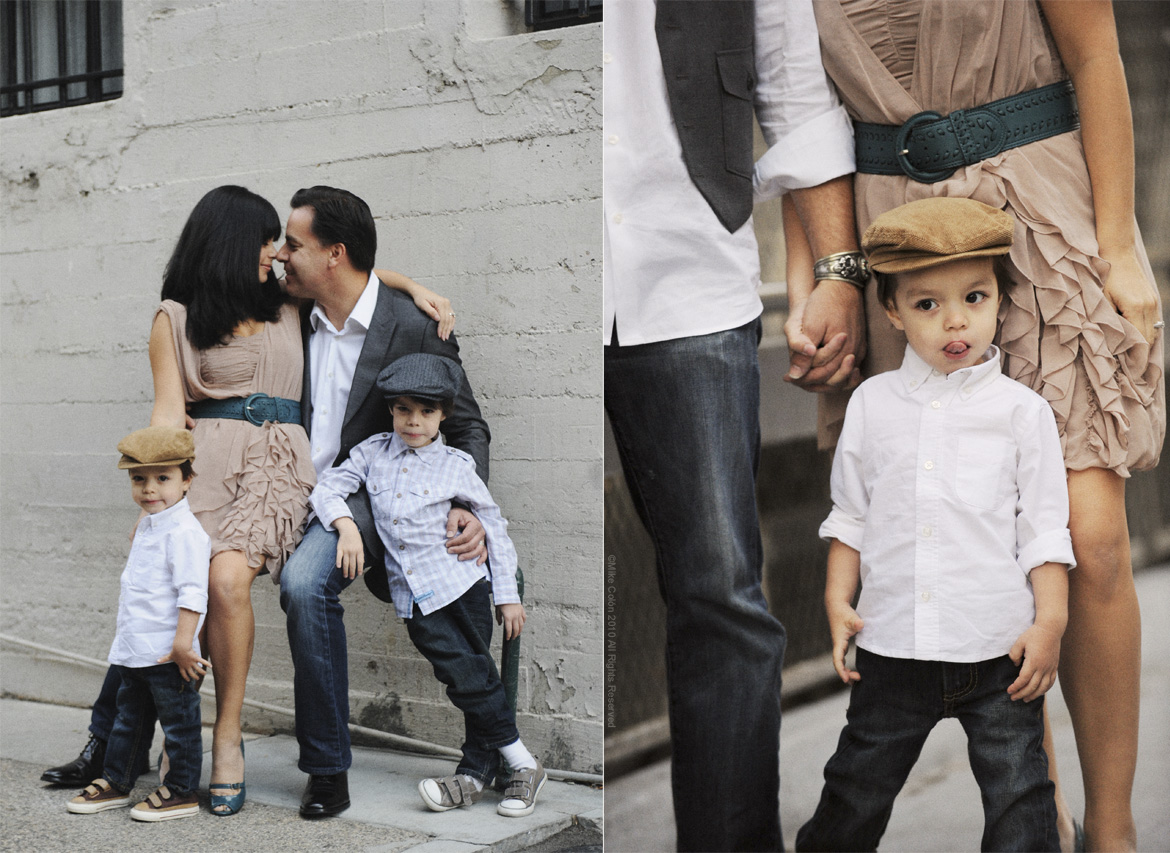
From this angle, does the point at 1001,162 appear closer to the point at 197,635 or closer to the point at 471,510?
the point at 471,510

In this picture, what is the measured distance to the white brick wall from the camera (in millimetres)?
3527

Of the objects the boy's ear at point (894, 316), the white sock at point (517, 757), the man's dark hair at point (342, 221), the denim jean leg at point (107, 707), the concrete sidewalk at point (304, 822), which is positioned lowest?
the concrete sidewalk at point (304, 822)

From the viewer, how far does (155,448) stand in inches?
120

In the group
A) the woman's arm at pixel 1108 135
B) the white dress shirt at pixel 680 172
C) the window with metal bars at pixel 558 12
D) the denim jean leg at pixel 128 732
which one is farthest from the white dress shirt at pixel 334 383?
the woman's arm at pixel 1108 135

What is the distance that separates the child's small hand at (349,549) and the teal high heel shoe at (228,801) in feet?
2.07

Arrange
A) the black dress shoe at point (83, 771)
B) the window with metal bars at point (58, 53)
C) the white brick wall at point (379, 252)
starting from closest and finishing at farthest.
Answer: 1. the black dress shoe at point (83, 771)
2. the white brick wall at point (379, 252)
3. the window with metal bars at point (58, 53)

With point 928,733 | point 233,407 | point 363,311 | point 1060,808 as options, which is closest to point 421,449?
point 363,311

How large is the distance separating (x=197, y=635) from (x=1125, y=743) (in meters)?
2.15

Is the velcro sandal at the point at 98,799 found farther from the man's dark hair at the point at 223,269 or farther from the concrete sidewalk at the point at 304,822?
the man's dark hair at the point at 223,269

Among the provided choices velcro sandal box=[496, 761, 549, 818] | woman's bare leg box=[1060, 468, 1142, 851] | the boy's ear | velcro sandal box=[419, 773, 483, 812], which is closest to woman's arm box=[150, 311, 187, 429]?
velcro sandal box=[419, 773, 483, 812]

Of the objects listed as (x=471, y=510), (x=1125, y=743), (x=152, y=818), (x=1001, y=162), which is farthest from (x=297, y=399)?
(x=1125, y=743)

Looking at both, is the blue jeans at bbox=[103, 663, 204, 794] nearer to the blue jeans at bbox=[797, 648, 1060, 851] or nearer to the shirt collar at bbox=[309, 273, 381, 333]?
the shirt collar at bbox=[309, 273, 381, 333]

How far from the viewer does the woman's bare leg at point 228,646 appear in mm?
3119

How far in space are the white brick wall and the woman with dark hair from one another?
0.42m
